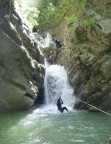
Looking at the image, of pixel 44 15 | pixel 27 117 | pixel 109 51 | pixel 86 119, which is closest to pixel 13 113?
pixel 27 117

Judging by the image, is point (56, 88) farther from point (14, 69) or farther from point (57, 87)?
point (14, 69)

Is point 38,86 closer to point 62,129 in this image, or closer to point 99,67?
point 99,67

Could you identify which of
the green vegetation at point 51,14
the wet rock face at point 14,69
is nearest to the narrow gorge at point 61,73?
the wet rock face at point 14,69

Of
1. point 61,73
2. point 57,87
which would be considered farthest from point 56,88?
point 61,73

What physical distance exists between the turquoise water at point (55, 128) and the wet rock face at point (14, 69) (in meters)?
1.86

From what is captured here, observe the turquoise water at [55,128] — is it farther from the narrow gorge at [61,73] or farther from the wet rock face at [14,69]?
the wet rock face at [14,69]

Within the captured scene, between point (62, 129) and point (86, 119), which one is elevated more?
point (86, 119)

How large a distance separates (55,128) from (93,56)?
9.15 metres

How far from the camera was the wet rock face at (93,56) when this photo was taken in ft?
99.9

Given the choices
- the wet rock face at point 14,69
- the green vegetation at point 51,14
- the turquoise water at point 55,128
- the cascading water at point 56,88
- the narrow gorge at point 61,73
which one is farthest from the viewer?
the green vegetation at point 51,14

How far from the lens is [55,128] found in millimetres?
23703

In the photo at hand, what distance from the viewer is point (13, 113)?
30.2m

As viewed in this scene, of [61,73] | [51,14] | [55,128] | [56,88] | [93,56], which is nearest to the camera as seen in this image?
[55,128]

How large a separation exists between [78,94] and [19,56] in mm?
5572
